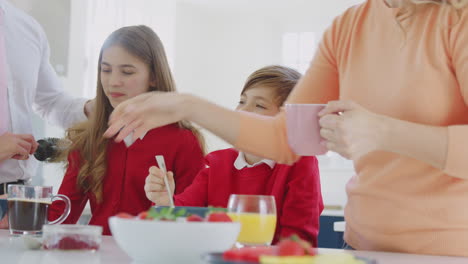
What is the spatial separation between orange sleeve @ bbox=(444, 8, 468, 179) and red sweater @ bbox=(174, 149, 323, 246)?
66cm

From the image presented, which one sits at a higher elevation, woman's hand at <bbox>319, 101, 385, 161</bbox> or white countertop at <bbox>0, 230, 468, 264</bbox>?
woman's hand at <bbox>319, 101, 385, 161</bbox>

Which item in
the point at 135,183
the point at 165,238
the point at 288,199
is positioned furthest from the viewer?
the point at 135,183

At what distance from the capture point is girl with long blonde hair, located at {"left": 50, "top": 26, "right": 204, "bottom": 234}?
75.2 inches

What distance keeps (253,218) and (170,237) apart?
24 centimetres

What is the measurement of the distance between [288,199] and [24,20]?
3.97 ft

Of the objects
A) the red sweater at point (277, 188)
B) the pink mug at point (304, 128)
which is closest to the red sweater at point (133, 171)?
the red sweater at point (277, 188)

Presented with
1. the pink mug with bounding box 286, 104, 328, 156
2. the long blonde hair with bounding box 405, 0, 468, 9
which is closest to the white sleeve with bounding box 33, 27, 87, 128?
the pink mug with bounding box 286, 104, 328, 156

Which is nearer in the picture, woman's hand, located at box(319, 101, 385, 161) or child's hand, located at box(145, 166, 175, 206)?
woman's hand, located at box(319, 101, 385, 161)

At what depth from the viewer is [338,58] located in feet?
4.03

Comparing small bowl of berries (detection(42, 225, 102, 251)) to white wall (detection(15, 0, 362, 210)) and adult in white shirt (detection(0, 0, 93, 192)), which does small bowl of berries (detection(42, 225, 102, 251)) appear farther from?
white wall (detection(15, 0, 362, 210))

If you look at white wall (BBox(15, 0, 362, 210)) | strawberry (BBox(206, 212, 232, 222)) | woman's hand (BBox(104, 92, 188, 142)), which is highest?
woman's hand (BBox(104, 92, 188, 142))

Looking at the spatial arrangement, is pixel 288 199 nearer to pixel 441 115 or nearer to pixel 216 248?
pixel 441 115

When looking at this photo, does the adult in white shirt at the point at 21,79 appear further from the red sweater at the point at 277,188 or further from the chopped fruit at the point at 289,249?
the chopped fruit at the point at 289,249

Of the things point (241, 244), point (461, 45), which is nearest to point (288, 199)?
point (241, 244)
